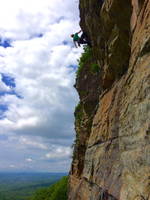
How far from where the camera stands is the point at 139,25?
12961 mm

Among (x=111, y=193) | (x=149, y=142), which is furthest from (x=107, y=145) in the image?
(x=149, y=142)

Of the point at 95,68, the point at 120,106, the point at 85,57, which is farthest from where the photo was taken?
the point at 85,57

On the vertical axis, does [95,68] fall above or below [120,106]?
above

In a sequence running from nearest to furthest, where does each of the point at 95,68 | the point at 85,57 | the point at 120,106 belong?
the point at 120,106 → the point at 95,68 → the point at 85,57

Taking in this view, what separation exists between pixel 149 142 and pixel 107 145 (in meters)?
6.58

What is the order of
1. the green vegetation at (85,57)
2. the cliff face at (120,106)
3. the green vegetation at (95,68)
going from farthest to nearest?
the green vegetation at (85,57) → the green vegetation at (95,68) → the cliff face at (120,106)

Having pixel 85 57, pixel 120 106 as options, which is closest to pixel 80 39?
pixel 85 57

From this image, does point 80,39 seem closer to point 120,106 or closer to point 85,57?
point 85,57

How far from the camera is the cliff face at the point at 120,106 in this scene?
10039 millimetres

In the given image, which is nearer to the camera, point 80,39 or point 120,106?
point 120,106

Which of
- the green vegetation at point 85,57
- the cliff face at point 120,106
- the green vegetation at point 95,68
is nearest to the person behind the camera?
the cliff face at point 120,106

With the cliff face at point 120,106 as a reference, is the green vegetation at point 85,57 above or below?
above

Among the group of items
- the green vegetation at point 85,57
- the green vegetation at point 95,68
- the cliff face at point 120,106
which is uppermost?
the green vegetation at point 85,57

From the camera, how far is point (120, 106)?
14945mm
